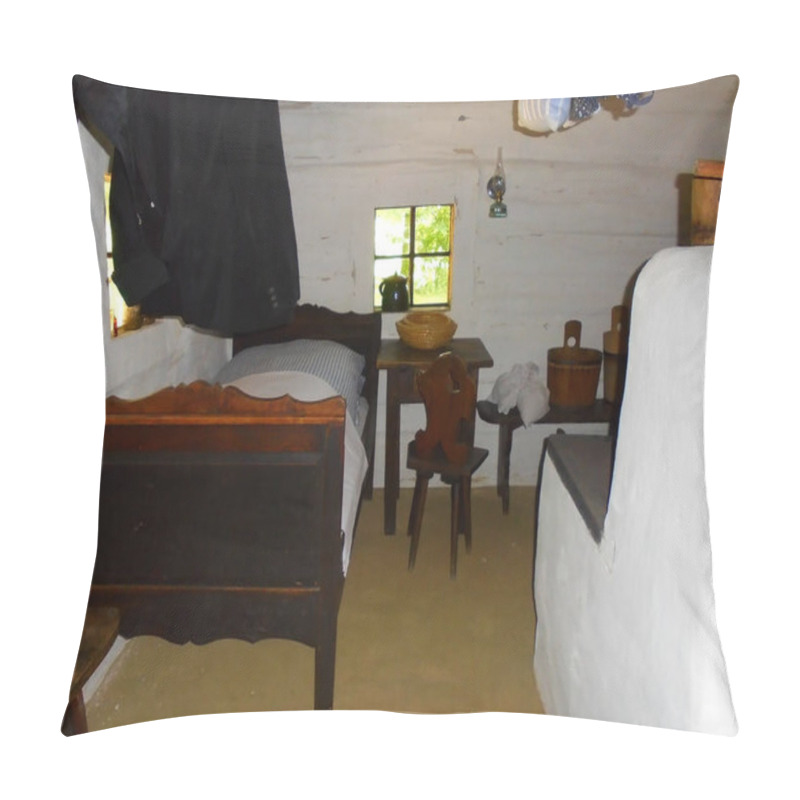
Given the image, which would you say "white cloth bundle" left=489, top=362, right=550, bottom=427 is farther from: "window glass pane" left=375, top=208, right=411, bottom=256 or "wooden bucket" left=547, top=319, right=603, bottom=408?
"window glass pane" left=375, top=208, right=411, bottom=256

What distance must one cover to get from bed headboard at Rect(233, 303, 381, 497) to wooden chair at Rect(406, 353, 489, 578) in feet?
0.25

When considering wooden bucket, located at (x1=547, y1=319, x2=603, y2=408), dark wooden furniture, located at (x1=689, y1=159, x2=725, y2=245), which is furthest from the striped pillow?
dark wooden furniture, located at (x1=689, y1=159, x2=725, y2=245)

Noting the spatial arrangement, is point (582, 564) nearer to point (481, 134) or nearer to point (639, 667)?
point (639, 667)

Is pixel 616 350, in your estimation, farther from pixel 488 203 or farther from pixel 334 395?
pixel 334 395

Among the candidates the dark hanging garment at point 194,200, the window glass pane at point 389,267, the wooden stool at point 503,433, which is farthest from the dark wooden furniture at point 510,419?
the dark hanging garment at point 194,200

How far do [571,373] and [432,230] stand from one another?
25 centimetres

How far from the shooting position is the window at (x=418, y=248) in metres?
0.71

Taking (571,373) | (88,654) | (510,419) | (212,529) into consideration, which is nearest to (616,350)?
(571,373)

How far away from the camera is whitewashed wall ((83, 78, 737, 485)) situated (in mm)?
664

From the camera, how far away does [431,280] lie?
705 mm

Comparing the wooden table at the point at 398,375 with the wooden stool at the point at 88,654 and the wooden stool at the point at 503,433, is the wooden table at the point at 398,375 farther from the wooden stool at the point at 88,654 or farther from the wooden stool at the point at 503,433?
the wooden stool at the point at 88,654

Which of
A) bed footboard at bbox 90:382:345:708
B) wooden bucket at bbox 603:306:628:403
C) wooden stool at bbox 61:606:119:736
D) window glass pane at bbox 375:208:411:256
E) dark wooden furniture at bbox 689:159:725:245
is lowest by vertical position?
wooden stool at bbox 61:606:119:736

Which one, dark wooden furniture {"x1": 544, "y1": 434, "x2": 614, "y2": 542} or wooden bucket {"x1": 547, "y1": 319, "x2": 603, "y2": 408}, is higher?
wooden bucket {"x1": 547, "y1": 319, "x2": 603, "y2": 408}

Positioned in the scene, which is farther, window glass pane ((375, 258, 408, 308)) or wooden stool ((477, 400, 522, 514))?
wooden stool ((477, 400, 522, 514))
